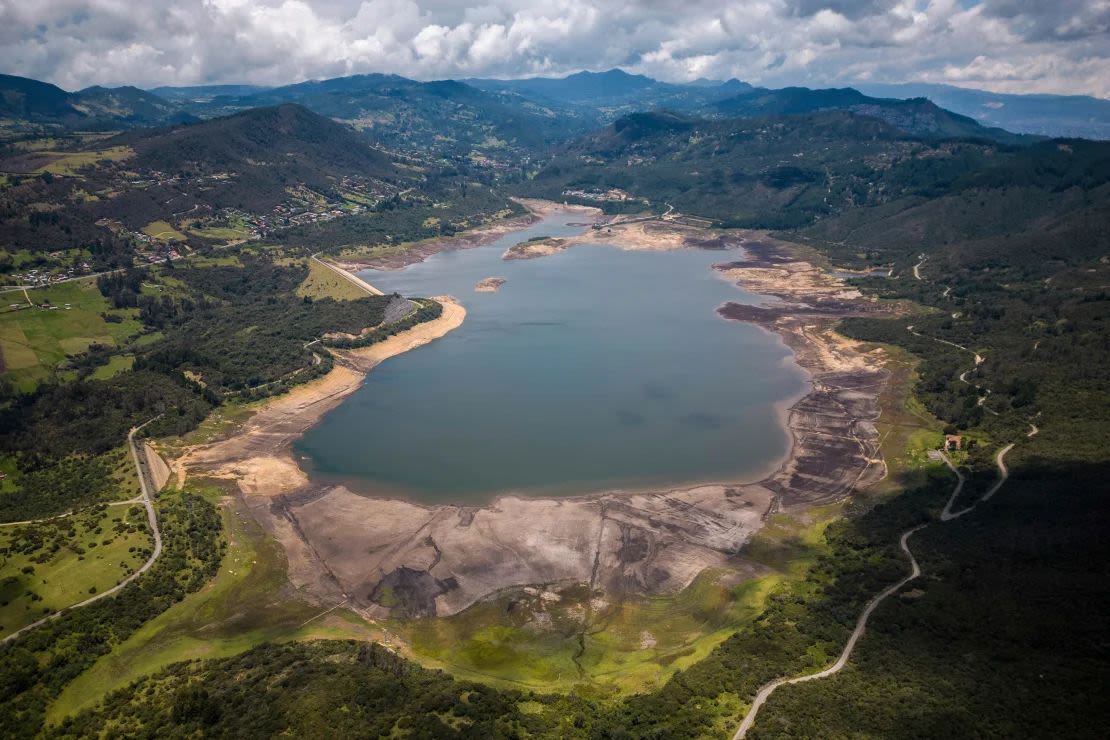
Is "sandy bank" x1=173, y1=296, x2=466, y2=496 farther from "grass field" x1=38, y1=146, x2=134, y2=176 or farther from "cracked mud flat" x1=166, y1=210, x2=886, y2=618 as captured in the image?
"grass field" x1=38, y1=146, x2=134, y2=176

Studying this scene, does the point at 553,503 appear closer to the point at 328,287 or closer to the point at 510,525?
the point at 510,525

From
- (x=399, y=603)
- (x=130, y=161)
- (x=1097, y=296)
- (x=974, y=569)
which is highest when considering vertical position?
(x=130, y=161)

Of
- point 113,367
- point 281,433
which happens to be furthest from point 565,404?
point 113,367

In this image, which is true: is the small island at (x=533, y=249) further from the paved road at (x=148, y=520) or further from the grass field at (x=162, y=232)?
the paved road at (x=148, y=520)

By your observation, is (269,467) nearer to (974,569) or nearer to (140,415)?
(140,415)

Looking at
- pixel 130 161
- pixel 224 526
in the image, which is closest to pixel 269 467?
pixel 224 526
